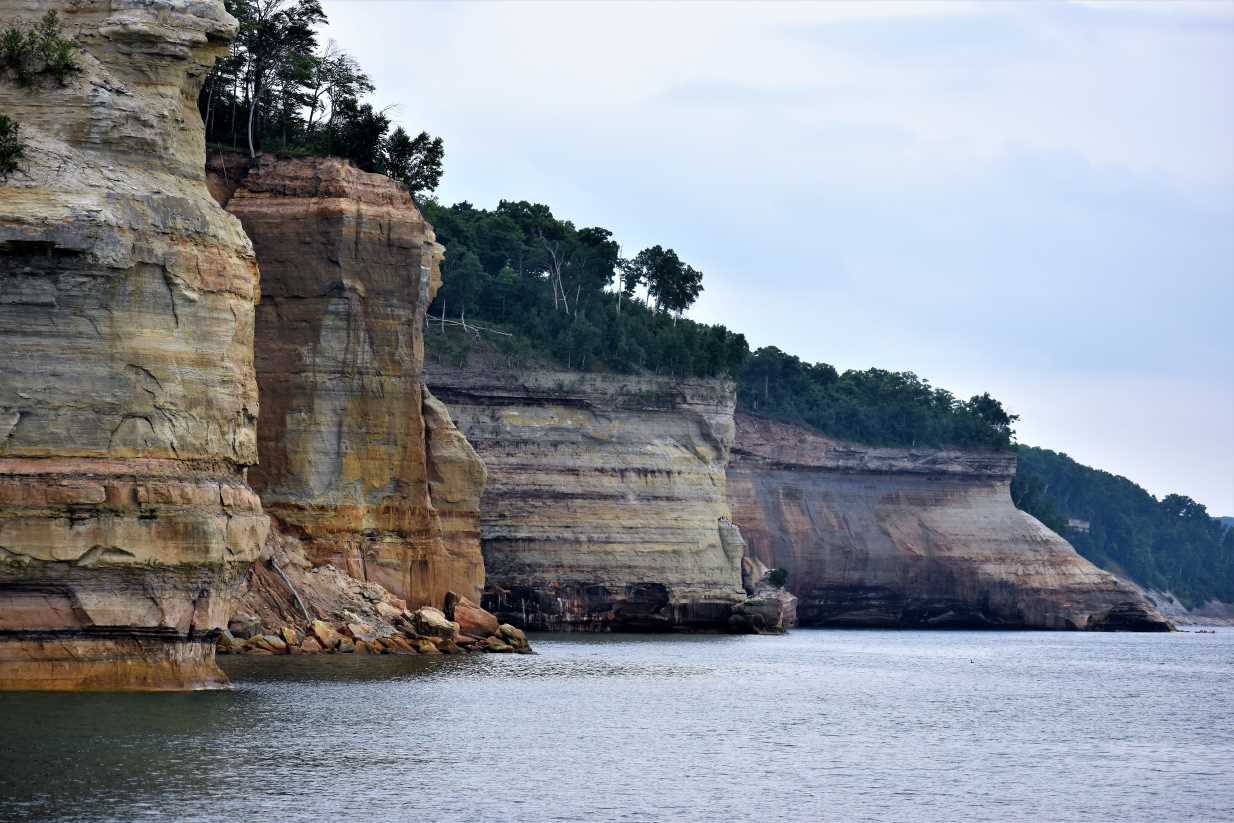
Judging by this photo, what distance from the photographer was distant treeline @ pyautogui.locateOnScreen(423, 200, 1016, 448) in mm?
92688

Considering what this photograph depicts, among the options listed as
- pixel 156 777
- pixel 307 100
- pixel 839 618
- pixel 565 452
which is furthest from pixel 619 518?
pixel 156 777

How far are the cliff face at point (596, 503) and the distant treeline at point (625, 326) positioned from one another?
4.81 metres

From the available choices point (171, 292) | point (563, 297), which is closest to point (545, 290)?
point (563, 297)

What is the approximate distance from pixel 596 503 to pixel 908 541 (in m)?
33.5

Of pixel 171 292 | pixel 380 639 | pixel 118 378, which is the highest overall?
pixel 171 292

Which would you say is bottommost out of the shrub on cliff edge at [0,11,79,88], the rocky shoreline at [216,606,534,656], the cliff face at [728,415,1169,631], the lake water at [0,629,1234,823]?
the lake water at [0,629,1234,823]

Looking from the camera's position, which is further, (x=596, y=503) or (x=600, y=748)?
(x=596, y=503)

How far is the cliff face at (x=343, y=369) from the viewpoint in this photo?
5753 cm

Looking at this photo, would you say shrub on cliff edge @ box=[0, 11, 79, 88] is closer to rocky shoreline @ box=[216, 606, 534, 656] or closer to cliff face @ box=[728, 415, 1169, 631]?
rocky shoreline @ box=[216, 606, 534, 656]

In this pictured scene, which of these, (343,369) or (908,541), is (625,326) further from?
(343,369)

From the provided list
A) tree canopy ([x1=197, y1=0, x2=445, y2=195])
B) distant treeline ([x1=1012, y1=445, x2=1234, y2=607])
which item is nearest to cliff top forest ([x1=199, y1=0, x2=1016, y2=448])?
tree canopy ([x1=197, y1=0, x2=445, y2=195])

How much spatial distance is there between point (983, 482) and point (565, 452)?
127 ft

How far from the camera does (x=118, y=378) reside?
35281 millimetres

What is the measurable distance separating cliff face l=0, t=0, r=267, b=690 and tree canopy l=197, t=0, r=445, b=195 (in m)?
22.2
